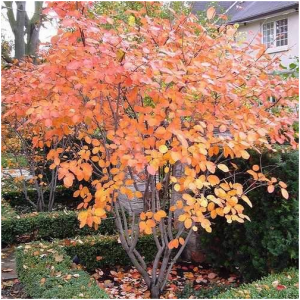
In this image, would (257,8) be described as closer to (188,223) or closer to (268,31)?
(268,31)

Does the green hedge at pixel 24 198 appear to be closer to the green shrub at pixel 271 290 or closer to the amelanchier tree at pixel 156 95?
the amelanchier tree at pixel 156 95

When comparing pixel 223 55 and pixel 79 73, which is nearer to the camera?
pixel 79 73

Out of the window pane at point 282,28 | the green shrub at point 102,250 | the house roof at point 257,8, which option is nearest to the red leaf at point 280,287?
the green shrub at point 102,250

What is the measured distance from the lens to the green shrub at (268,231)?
3643 millimetres

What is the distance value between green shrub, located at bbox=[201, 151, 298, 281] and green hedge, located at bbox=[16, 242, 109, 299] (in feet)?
5.04

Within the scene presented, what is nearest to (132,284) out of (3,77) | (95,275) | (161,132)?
(95,275)

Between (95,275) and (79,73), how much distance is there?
2626 millimetres

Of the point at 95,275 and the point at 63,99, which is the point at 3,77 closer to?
the point at 95,275

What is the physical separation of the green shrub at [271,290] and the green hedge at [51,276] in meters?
1.01

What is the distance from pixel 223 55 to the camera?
11.4ft

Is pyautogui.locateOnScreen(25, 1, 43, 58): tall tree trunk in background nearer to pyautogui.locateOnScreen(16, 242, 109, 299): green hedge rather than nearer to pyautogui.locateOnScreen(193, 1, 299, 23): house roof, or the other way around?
pyautogui.locateOnScreen(193, 1, 299, 23): house roof

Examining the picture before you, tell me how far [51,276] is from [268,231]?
6.39 feet

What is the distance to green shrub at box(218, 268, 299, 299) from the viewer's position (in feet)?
9.96

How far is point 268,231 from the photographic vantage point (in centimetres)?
379
